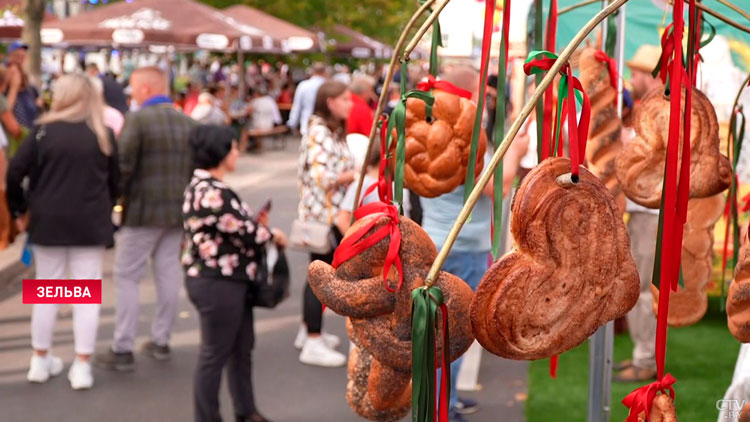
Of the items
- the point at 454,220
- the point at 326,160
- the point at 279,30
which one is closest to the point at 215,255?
the point at 454,220

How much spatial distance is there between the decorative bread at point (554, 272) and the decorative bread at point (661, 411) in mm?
157

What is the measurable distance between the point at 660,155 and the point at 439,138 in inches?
19.9

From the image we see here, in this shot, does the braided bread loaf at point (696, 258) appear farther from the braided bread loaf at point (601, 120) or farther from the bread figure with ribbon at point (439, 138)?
the bread figure with ribbon at point (439, 138)

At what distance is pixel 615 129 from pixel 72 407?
165 inches

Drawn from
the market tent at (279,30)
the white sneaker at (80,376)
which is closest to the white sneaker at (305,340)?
the white sneaker at (80,376)

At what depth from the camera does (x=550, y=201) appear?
147cm

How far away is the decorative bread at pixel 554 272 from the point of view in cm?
147

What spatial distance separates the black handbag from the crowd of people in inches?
1.9

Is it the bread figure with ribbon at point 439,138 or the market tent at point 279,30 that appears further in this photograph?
the market tent at point 279,30

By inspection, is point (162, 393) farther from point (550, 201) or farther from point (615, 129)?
point (550, 201)

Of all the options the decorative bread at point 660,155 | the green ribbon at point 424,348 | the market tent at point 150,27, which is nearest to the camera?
the green ribbon at point 424,348

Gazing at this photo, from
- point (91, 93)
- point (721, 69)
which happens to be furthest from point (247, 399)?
point (721, 69)

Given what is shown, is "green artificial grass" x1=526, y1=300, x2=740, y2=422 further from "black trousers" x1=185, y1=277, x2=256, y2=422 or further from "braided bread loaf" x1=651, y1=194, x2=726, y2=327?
"braided bread loaf" x1=651, y1=194, x2=726, y2=327

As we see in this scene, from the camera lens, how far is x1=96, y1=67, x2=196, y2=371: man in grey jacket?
6352 millimetres
